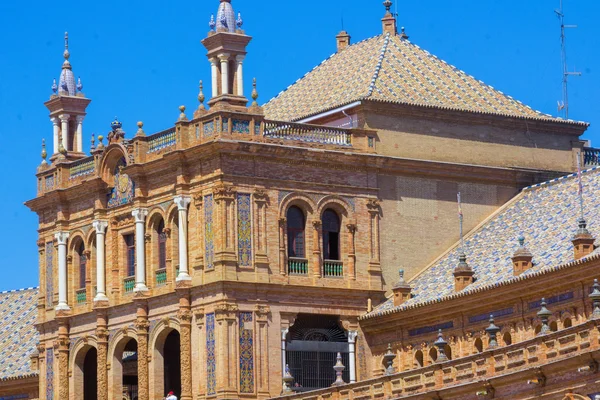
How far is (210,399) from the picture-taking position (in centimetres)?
6612

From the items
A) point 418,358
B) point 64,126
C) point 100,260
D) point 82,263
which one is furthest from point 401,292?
point 64,126

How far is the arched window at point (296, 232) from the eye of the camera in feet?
225

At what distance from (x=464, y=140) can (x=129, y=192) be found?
12411 millimetres

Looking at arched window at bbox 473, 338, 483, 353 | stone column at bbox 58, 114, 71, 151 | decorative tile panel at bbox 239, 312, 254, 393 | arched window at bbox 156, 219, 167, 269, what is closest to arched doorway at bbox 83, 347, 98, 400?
arched window at bbox 156, 219, 167, 269

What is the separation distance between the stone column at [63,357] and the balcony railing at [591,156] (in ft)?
67.7

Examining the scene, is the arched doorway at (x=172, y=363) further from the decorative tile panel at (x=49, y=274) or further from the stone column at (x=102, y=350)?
the decorative tile panel at (x=49, y=274)

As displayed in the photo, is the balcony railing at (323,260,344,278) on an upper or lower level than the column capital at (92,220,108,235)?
lower

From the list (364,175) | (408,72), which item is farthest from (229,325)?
(408,72)

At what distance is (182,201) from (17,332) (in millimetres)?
22154

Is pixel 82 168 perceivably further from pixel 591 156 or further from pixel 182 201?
pixel 591 156

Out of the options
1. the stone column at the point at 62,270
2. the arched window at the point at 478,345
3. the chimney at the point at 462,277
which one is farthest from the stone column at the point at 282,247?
the stone column at the point at 62,270

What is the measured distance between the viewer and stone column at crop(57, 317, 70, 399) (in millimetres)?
74250

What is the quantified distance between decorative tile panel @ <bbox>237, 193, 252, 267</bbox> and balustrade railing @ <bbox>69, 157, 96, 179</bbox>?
9.01 metres

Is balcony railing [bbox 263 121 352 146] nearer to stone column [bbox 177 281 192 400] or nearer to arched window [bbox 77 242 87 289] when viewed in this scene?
stone column [bbox 177 281 192 400]
